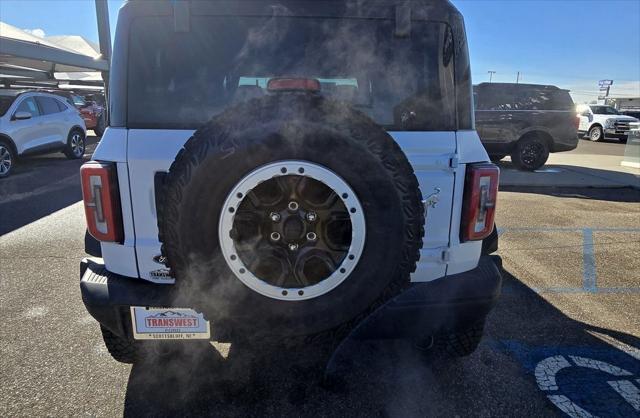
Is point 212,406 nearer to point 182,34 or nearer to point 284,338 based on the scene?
point 284,338

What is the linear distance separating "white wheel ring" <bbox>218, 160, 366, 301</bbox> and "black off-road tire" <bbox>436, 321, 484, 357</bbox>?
3.55ft

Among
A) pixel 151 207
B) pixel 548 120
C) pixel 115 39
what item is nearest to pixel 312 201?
pixel 151 207

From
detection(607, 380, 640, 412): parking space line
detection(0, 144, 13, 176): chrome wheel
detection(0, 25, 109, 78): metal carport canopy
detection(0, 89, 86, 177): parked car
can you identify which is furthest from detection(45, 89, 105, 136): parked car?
detection(607, 380, 640, 412): parking space line

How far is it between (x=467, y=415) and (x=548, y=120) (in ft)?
31.6

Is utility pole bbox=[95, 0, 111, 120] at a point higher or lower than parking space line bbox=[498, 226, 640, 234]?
higher

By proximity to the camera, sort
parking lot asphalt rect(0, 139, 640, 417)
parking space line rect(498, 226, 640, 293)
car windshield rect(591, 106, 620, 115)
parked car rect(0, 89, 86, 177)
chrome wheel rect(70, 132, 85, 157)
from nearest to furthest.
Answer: parking lot asphalt rect(0, 139, 640, 417)
parking space line rect(498, 226, 640, 293)
parked car rect(0, 89, 86, 177)
chrome wheel rect(70, 132, 85, 157)
car windshield rect(591, 106, 620, 115)

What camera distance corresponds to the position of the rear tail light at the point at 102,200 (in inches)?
72.3

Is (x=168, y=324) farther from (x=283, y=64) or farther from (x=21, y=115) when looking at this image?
(x=21, y=115)

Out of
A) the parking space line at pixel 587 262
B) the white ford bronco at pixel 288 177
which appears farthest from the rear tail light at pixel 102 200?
the parking space line at pixel 587 262

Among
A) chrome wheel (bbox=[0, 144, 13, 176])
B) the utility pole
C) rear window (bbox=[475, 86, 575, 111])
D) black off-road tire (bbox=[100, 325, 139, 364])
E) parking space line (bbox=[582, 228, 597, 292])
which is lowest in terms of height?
parking space line (bbox=[582, 228, 597, 292])

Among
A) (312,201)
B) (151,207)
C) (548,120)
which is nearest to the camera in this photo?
(312,201)

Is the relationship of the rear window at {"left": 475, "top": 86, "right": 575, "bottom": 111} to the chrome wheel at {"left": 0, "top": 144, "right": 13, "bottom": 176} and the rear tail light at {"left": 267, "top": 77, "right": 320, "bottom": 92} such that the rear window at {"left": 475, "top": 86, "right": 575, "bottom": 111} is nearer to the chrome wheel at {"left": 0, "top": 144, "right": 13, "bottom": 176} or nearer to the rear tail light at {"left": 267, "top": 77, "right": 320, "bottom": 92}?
the rear tail light at {"left": 267, "top": 77, "right": 320, "bottom": 92}

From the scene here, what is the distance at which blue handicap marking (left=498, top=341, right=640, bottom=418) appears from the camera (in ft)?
7.20

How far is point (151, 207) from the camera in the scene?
6.20ft
